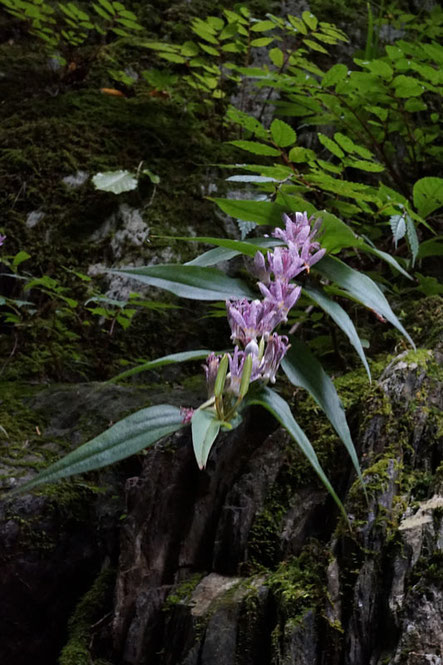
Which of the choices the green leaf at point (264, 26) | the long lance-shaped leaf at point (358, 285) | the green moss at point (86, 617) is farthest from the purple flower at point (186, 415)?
the green leaf at point (264, 26)

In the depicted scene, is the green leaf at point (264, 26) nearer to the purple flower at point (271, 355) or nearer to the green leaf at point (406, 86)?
the green leaf at point (406, 86)

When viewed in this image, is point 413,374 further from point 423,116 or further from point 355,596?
point 423,116

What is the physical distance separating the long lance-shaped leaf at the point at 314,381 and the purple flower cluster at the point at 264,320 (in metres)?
0.07

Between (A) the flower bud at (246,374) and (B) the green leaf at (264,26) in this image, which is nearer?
(A) the flower bud at (246,374)

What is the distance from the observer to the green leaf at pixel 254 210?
3.56ft

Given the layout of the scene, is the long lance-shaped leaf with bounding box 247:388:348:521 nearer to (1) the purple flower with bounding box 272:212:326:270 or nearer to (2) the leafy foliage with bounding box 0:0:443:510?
(2) the leafy foliage with bounding box 0:0:443:510

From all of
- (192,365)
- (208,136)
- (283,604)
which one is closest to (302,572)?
(283,604)

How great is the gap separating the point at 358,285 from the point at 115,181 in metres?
1.49

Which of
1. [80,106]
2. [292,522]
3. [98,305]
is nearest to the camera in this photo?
[292,522]

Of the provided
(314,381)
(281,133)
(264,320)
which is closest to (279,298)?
(264,320)

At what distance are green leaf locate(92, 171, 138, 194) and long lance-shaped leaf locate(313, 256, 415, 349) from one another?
4.47ft

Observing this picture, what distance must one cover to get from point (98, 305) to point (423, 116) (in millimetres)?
1951

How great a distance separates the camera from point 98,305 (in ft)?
6.61

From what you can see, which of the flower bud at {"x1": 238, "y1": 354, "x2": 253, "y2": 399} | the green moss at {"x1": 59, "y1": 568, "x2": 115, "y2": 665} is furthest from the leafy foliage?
the green moss at {"x1": 59, "y1": 568, "x2": 115, "y2": 665}
